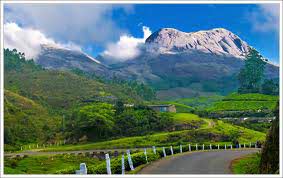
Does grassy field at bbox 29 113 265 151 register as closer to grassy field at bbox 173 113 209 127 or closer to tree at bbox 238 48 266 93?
grassy field at bbox 173 113 209 127

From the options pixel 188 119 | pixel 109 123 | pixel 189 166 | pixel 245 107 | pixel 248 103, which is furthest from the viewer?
pixel 248 103

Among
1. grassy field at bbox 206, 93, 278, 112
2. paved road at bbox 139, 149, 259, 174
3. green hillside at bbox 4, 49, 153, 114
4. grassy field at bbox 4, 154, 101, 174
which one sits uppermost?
green hillside at bbox 4, 49, 153, 114

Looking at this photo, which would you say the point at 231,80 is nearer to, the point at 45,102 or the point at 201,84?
the point at 201,84

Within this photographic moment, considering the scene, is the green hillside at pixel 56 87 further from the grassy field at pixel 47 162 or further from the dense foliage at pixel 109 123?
the grassy field at pixel 47 162

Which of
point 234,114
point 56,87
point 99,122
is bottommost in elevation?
point 99,122

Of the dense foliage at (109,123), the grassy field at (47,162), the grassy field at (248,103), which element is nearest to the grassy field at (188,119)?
the dense foliage at (109,123)

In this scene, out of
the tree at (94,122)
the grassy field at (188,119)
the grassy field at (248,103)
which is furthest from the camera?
the grassy field at (248,103)

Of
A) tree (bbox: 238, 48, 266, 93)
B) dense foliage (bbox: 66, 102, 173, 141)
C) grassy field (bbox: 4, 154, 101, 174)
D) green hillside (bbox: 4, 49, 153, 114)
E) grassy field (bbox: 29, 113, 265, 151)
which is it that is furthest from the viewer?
tree (bbox: 238, 48, 266, 93)

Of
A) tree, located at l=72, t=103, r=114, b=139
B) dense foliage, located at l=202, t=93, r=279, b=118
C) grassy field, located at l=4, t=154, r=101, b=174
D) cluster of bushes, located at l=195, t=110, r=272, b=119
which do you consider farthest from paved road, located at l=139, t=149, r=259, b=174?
cluster of bushes, located at l=195, t=110, r=272, b=119

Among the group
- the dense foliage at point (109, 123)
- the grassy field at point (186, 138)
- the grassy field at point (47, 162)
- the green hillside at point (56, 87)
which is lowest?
the grassy field at point (47, 162)

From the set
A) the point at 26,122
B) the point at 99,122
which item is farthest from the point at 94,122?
the point at 26,122

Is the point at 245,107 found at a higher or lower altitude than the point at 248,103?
lower

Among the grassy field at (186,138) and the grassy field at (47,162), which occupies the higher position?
the grassy field at (186,138)

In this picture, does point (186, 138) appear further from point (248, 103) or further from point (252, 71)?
point (252, 71)
